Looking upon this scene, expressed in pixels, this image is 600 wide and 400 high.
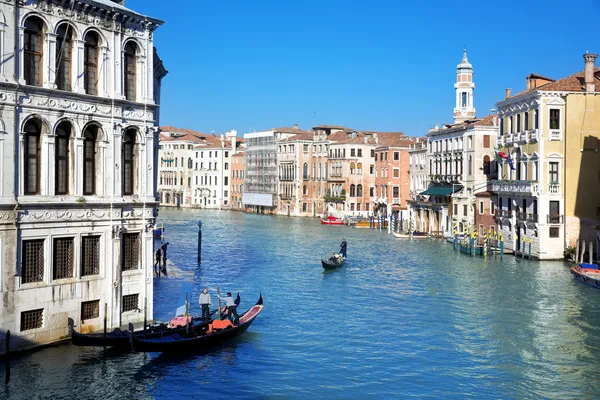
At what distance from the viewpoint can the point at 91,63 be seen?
48.0 ft

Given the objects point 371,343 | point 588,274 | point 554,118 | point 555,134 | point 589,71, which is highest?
point 589,71

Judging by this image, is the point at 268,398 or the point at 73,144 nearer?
the point at 268,398

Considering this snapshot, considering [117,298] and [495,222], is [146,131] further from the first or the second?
[495,222]

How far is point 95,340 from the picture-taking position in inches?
537

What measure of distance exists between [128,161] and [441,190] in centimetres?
3298

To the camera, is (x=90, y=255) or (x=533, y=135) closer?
(x=90, y=255)

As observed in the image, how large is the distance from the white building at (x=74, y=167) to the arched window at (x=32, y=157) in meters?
0.02

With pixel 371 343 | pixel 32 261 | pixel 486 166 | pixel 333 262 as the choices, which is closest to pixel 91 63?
pixel 32 261

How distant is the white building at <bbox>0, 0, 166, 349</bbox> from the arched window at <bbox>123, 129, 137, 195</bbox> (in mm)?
21

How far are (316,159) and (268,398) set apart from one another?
193ft

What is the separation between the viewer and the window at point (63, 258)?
14.0 m

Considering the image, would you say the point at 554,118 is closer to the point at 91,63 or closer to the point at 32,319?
the point at 91,63

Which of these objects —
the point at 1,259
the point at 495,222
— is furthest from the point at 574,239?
the point at 1,259

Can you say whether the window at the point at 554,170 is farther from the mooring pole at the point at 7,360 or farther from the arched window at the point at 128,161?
the mooring pole at the point at 7,360
